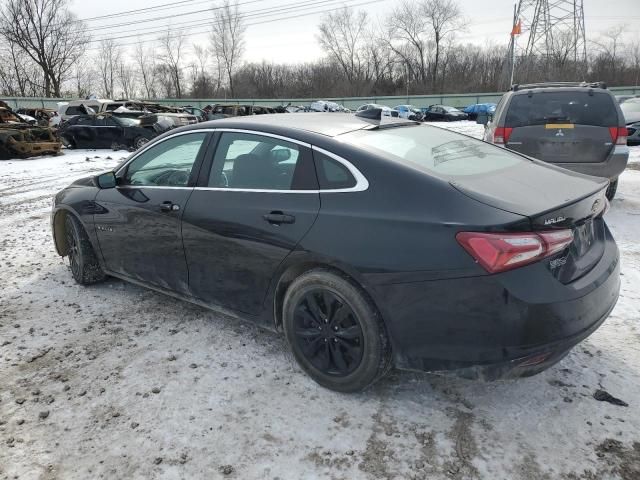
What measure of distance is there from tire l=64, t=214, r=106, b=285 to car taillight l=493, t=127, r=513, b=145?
5129 mm

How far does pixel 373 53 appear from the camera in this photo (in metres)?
75.6

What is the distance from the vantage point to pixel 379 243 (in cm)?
252

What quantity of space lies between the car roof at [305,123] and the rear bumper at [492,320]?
1.16 metres

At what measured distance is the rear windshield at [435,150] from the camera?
2.81 meters

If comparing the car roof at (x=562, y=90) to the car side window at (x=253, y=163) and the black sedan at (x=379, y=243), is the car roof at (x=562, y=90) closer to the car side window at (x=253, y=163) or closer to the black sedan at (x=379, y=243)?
the black sedan at (x=379, y=243)

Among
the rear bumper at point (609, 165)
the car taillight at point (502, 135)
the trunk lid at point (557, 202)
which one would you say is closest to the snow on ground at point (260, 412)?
the trunk lid at point (557, 202)

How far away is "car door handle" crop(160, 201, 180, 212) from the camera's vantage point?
11.6ft

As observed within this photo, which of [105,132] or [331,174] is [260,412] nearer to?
[331,174]

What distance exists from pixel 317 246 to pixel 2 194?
9461 millimetres

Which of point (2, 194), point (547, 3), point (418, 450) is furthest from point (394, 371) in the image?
point (547, 3)

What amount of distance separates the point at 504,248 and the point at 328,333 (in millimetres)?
1095

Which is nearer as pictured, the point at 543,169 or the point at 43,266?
the point at 543,169

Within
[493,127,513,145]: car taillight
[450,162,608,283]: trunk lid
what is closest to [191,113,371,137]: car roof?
[450,162,608,283]: trunk lid

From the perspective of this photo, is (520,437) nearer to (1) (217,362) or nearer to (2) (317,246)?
(2) (317,246)
